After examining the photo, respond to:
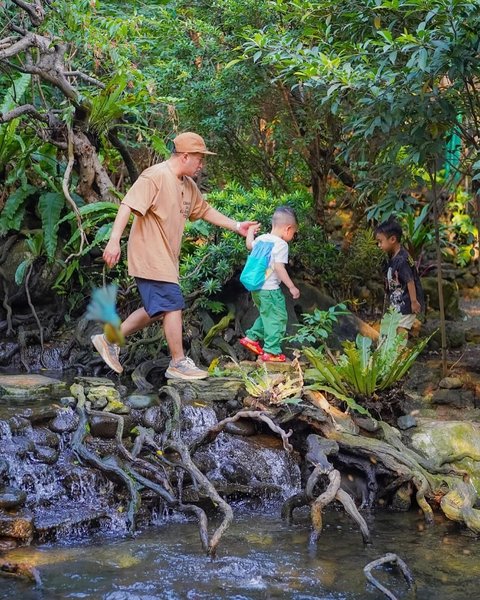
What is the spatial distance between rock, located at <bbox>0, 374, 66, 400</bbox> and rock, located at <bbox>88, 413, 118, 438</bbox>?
3.72ft

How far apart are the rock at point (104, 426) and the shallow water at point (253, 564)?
3.90ft

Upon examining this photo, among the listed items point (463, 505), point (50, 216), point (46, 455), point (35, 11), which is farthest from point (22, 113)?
point (463, 505)

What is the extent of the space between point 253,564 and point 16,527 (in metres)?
1.59

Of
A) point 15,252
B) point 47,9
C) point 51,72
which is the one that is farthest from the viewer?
point 15,252

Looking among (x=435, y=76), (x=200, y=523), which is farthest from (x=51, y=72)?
(x=200, y=523)

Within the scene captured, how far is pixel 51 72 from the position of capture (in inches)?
364

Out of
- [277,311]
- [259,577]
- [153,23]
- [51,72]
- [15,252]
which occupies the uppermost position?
[153,23]

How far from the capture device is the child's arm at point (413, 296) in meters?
8.20

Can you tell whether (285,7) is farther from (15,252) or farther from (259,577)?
(259,577)

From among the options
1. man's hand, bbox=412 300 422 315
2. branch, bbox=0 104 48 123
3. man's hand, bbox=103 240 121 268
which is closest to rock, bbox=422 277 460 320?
man's hand, bbox=412 300 422 315

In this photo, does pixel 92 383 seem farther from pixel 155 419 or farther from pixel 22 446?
pixel 22 446

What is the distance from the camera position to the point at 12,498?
5676 millimetres

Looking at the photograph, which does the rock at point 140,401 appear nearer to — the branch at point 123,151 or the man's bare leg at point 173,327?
the man's bare leg at point 173,327

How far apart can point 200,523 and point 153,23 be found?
630 centimetres
